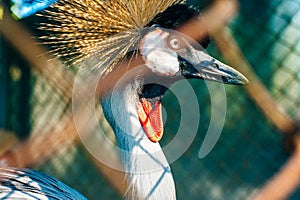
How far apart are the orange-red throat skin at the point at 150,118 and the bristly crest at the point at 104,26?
13 cm

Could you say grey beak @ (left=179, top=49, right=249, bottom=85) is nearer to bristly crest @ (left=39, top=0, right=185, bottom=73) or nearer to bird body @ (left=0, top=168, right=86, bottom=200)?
bristly crest @ (left=39, top=0, right=185, bottom=73)

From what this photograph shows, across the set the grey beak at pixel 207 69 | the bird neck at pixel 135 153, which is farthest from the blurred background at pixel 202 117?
the bird neck at pixel 135 153

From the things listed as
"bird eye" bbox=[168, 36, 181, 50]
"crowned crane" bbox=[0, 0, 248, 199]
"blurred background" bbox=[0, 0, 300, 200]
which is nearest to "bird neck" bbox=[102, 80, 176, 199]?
"crowned crane" bbox=[0, 0, 248, 199]

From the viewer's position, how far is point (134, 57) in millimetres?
1343

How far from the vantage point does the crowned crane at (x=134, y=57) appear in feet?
4.33

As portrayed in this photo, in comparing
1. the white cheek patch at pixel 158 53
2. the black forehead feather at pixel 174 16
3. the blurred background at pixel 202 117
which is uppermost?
the black forehead feather at pixel 174 16

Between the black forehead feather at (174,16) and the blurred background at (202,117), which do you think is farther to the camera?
the blurred background at (202,117)

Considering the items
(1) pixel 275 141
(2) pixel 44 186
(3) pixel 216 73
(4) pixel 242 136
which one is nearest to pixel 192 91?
(4) pixel 242 136

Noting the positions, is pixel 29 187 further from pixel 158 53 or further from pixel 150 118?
pixel 158 53

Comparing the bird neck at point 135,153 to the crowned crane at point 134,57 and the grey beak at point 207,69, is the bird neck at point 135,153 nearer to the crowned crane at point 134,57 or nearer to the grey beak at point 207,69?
the crowned crane at point 134,57

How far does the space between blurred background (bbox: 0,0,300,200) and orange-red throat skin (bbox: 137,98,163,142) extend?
0.28 meters

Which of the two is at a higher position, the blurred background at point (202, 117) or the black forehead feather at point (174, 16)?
the black forehead feather at point (174, 16)

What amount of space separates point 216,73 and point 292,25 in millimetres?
422

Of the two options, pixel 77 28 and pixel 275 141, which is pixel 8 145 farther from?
pixel 275 141
